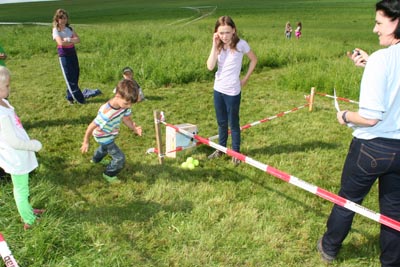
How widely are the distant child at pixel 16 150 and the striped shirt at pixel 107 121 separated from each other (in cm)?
106

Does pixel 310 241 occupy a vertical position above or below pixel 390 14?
below

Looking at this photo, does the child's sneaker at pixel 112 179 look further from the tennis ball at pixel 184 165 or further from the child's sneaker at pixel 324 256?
the child's sneaker at pixel 324 256

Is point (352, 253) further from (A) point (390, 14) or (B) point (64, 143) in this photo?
(B) point (64, 143)

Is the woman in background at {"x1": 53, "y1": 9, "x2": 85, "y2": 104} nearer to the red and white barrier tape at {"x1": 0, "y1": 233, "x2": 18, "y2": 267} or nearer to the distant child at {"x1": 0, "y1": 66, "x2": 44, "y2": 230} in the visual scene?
the distant child at {"x1": 0, "y1": 66, "x2": 44, "y2": 230}

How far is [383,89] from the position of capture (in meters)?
2.62

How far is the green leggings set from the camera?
3.71 m

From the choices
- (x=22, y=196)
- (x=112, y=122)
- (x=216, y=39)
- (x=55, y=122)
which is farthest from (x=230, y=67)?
(x=55, y=122)

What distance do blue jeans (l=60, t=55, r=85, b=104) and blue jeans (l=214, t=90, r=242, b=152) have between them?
452 centimetres

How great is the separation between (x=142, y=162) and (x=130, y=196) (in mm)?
1097

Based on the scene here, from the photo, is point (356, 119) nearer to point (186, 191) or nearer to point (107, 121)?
point (186, 191)

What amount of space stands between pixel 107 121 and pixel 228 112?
1.87 metres

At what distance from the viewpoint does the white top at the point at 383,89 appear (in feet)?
8.50

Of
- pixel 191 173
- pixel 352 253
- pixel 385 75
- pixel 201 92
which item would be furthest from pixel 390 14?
pixel 201 92

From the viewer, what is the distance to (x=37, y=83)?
10727mm
